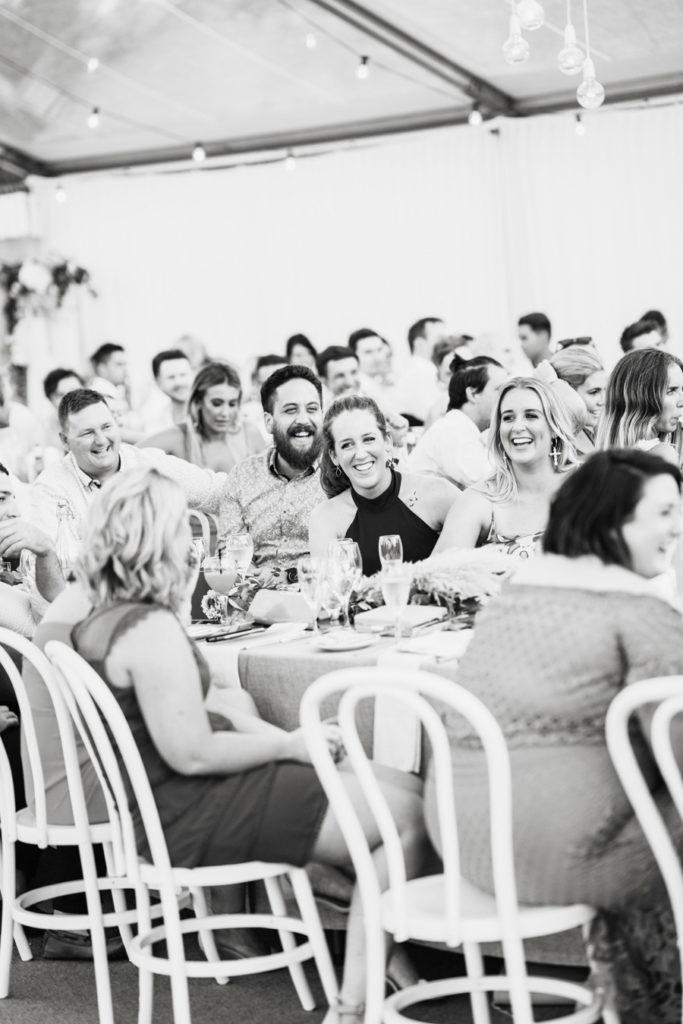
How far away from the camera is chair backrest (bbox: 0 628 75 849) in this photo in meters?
2.87

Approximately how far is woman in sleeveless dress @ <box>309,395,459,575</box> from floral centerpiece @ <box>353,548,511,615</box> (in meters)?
0.79

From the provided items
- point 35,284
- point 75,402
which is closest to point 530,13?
point 75,402

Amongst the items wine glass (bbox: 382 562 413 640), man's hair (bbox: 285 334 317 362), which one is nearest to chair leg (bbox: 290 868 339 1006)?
wine glass (bbox: 382 562 413 640)

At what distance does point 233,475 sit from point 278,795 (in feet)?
7.92

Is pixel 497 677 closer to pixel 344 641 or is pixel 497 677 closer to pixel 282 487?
pixel 344 641

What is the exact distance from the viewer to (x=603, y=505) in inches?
91.4

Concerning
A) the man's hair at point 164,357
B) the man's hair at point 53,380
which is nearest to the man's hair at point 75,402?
the man's hair at point 164,357

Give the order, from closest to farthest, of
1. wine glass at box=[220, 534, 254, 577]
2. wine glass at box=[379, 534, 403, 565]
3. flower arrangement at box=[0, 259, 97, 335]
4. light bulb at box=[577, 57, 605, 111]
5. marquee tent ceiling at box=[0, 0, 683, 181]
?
Answer: wine glass at box=[379, 534, 403, 565], wine glass at box=[220, 534, 254, 577], light bulb at box=[577, 57, 605, 111], marquee tent ceiling at box=[0, 0, 683, 181], flower arrangement at box=[0, 259, 97, 335]

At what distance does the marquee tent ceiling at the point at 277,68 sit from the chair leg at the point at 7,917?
20.5ft

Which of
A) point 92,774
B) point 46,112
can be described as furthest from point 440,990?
point 46,112

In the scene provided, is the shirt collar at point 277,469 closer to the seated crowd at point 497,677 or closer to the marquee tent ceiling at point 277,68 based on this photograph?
the seated crowd at point 497,677

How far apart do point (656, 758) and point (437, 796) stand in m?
0.41

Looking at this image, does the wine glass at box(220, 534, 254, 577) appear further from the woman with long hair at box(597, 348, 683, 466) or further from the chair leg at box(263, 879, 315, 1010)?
the woman with long hair at box(597, 348, 683, 466)

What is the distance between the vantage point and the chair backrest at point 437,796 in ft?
7.14
